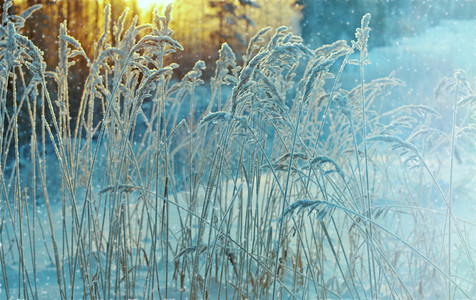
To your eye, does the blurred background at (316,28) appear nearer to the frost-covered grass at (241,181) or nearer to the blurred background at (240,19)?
the blurred background at (240,19)

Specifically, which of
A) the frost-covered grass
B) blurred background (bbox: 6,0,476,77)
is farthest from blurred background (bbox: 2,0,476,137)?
the frost-covered grass

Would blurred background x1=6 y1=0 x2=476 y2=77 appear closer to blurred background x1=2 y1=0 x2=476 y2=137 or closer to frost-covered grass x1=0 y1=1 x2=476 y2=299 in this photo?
blurred background x1=2 y1=0 x2=476 y2=137

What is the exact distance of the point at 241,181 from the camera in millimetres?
1263

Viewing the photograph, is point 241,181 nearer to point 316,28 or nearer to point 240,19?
point 240,19

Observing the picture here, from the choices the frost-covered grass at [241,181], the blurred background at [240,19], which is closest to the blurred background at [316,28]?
the blurred background at [240,19]

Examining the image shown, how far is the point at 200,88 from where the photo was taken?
16.7 ft

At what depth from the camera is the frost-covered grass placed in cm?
97

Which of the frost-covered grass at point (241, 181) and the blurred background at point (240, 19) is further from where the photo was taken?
the blurred background at point (240, 19)

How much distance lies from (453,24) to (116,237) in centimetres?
517

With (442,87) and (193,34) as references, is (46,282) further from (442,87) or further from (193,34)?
(193,34)

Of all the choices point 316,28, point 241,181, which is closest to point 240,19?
point 316,28

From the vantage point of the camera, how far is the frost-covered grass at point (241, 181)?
3.19 feet

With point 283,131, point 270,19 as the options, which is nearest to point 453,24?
point 270,19

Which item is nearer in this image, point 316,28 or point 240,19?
point 240,19
